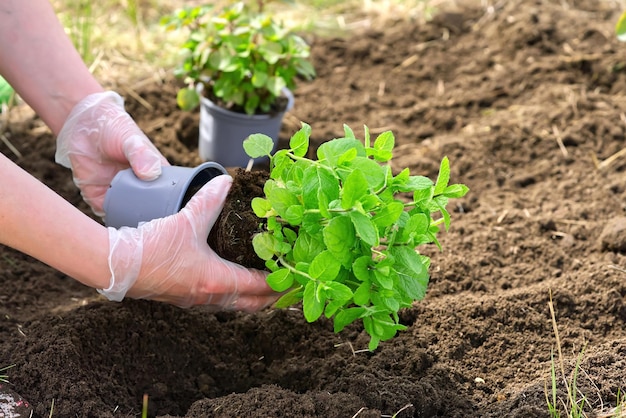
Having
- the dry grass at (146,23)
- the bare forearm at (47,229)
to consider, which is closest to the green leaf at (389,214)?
the bare forearm at (47,229)

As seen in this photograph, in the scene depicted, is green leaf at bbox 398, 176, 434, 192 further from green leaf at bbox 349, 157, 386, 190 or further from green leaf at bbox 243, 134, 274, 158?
green leaf at bbox 243, 134, 274, 158

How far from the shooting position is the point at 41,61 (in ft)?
7.52

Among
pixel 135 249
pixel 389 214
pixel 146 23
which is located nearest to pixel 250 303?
pixel 135 249

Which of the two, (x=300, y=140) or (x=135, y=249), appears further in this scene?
(x=135, y=249)

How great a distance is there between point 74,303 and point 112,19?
7.44 feet

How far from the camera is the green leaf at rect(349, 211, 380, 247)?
62.6 inches

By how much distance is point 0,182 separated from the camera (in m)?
1.71

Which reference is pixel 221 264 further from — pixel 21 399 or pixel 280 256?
pixel 21 399

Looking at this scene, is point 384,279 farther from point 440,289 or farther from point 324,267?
point 440,289

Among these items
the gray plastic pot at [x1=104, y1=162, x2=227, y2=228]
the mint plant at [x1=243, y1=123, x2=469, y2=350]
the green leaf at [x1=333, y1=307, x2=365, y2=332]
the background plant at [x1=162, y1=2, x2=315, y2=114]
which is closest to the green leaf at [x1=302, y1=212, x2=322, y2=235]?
the mint plant at [x1=243, y1=123, x2=469, y2=350]

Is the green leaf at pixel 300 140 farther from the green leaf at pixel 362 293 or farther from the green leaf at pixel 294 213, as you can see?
the green leaf at pixel 362 293

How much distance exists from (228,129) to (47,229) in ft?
4.46

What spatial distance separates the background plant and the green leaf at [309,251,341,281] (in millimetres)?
1298

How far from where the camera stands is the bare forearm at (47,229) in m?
1.73
